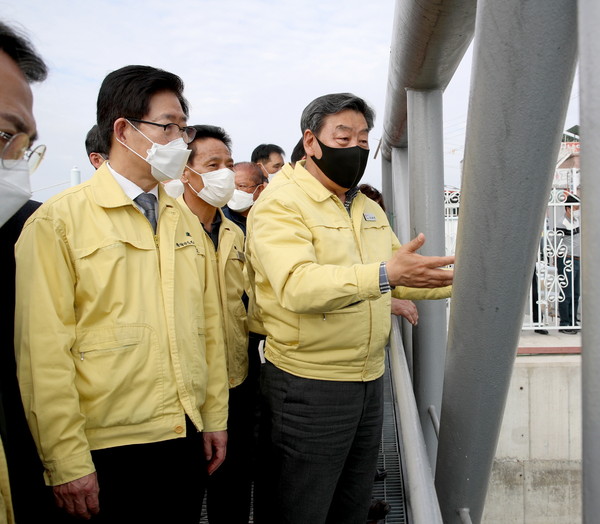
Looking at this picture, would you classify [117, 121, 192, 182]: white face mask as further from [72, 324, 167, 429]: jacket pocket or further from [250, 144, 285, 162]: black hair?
[250, 144, 285, 162]: black hair

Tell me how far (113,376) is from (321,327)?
0.71 meters

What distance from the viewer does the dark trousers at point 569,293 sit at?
20.5 ft

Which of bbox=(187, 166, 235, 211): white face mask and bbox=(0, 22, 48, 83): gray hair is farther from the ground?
bbox=(0, 22, 48, 83): gray hair

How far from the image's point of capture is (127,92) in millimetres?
1878

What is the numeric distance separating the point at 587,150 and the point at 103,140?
1610mm

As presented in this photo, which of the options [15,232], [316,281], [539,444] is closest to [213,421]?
[316,281]

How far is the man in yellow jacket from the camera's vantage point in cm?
185

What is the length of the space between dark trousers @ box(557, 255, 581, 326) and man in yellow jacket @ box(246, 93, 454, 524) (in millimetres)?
4911

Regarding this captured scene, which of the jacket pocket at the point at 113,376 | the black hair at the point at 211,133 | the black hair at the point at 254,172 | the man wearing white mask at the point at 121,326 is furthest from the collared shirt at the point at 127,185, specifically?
the black hair at the point at 254,172

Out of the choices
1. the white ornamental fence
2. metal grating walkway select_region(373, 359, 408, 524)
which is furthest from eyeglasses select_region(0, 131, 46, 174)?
the white ornamental fence

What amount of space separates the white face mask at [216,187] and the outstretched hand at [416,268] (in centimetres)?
117

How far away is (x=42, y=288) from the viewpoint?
4.98 ft

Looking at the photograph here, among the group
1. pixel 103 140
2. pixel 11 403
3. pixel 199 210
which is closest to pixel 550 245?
pixel 199 210

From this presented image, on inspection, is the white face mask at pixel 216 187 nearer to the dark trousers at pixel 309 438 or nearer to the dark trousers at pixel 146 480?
the dark trousers at pixel 309 438
